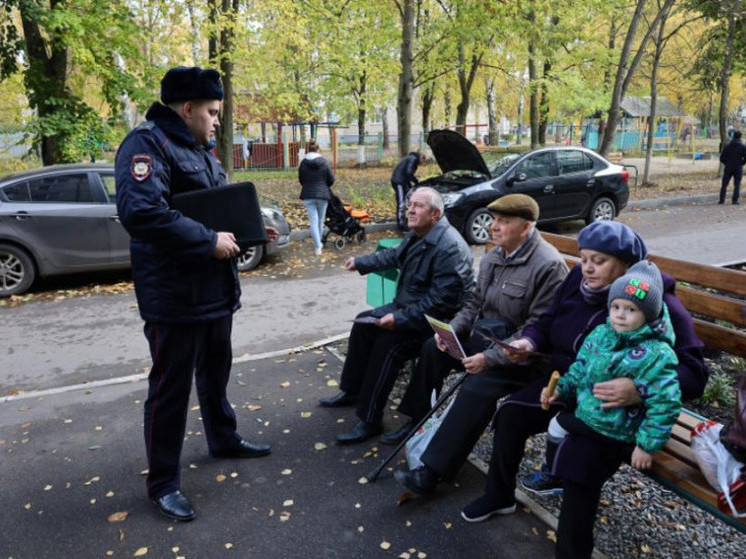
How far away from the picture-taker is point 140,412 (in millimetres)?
4598

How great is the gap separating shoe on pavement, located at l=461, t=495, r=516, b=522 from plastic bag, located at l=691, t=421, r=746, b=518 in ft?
3.42

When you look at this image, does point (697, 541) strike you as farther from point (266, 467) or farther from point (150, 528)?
point (150, 528)

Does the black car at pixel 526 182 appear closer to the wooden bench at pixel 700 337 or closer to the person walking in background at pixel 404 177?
the person walking in background at pixel 404 177

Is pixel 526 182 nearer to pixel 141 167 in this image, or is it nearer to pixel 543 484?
pixel 543 484

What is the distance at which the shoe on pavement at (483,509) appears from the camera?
3211 mm

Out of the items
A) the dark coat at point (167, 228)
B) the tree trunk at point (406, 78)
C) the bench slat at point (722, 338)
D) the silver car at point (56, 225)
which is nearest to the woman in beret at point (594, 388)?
the bench slat at point (722, 338)

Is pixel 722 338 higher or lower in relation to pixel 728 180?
lower

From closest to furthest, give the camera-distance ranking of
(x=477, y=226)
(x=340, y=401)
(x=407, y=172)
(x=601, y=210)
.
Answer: (x=340, y=401)
(x=477, y=226)
(x=407, y=172)
(x=601, y=210)

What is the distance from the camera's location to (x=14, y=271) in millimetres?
7973

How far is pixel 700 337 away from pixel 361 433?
2207mm

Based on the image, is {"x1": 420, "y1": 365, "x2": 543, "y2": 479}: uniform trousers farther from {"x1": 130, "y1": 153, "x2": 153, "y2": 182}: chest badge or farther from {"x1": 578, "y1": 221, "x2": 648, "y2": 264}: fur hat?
{"x1": 130, "y1": 153, "x2": 153, "y2": 182}: chest badge

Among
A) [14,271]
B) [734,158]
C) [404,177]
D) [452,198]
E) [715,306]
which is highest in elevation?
[734,158]

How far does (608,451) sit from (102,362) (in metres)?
4.74

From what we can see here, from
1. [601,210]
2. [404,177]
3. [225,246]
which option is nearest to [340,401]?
[225,246]
